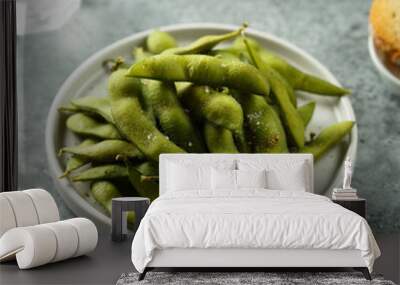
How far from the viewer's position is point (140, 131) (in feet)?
17.4

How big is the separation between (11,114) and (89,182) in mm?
822

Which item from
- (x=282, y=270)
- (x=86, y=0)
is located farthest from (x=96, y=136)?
(x=282, y=270)

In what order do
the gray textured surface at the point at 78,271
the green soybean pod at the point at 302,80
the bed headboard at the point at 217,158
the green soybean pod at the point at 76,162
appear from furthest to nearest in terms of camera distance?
the green soybean pod at the point at 302,80, the green soybean pod at the point at 76,162, the bed headboard at the point at 217,158, the gray textured surface at the point at 78,271

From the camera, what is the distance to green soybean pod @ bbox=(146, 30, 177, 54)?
5.70 meters

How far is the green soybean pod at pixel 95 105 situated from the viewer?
5.54 m

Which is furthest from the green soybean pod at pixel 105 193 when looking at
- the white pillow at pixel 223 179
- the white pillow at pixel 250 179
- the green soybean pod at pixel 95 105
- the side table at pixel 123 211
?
the white pillow at pixel 250 179

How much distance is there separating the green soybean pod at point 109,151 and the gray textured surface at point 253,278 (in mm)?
1486

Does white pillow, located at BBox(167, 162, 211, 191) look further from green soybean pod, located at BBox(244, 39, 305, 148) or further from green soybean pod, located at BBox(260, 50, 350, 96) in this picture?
green soybean pod, located at BBox(260, 50, 350, 96)

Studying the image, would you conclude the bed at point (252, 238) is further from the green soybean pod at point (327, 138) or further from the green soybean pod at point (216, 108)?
the green soybean pod at point (327, 138)

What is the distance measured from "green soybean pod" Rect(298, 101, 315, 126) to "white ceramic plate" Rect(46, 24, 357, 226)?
0.38 feet

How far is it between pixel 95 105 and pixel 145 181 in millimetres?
743

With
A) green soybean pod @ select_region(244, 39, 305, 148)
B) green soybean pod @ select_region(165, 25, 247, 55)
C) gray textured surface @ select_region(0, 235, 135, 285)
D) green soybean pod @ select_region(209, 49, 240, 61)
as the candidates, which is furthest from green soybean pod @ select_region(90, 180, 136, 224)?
green soybean pod @ select_region(244, 39, 305, 148)

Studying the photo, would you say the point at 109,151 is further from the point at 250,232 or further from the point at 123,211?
the point at 250,232

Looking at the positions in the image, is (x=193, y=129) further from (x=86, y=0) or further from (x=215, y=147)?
(x=86, y=0)
